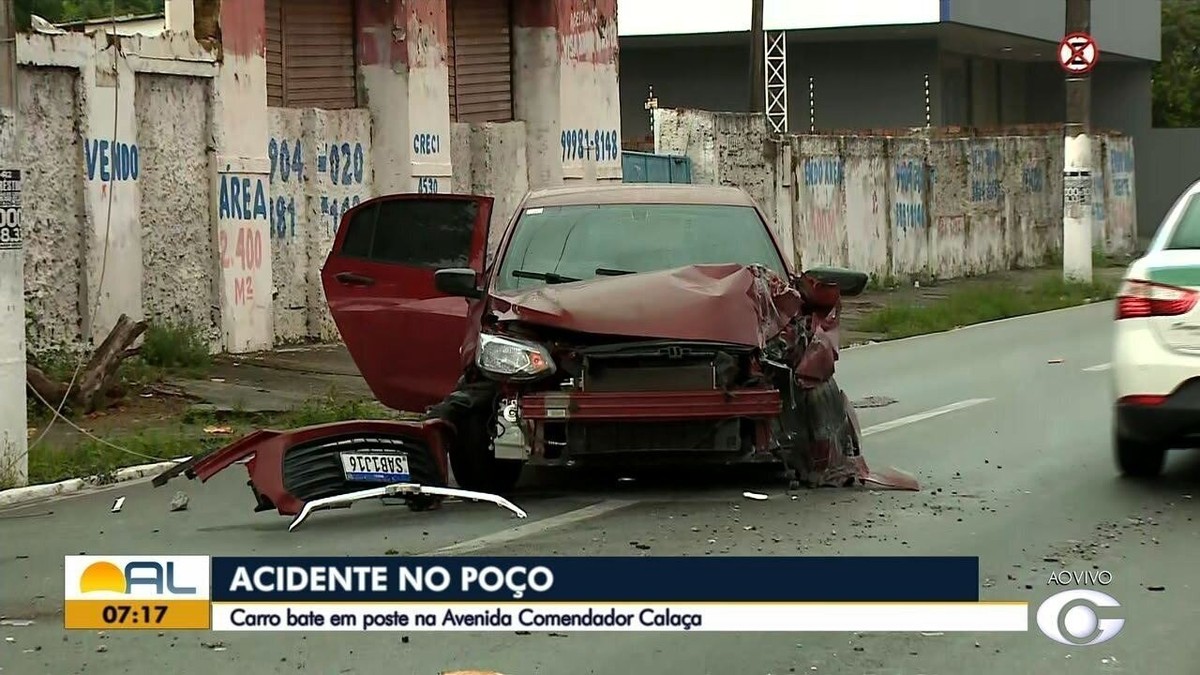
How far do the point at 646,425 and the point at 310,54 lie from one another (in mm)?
12100

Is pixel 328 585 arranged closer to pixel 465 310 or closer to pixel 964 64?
pixel 465 310

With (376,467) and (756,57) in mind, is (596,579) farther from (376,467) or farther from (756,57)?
(756,57)

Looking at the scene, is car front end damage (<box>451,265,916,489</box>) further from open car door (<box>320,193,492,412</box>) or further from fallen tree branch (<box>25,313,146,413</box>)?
fallen tree branch (<box>25,313,146,413</box>)

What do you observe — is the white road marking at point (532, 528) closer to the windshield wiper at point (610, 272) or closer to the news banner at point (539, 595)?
Answer: the news banner at point (539, 595)

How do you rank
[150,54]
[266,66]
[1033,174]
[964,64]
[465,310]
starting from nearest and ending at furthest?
[465,310], [150,54], [266,66], [1033,174], [964,64]

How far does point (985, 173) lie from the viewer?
1409 inches

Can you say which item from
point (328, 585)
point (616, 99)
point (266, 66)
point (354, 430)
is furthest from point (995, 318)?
point (328, 585)

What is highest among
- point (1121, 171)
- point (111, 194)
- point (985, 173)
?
point (1121, 171)

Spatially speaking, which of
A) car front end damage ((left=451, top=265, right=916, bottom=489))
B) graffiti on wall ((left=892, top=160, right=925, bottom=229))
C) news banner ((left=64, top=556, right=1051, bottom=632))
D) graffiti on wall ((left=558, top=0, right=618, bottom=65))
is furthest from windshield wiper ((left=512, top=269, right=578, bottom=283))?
graffiti on wall ((left=892, top=160, right=925, bottom=229))

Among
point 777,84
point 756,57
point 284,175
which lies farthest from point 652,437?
point 777,84

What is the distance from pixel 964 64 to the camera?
4919 cm

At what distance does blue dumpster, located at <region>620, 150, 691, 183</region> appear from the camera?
25.9m

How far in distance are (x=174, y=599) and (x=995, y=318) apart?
19168 millimetres

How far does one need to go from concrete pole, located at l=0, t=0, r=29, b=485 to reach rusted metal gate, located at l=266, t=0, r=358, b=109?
8572 millimetres
